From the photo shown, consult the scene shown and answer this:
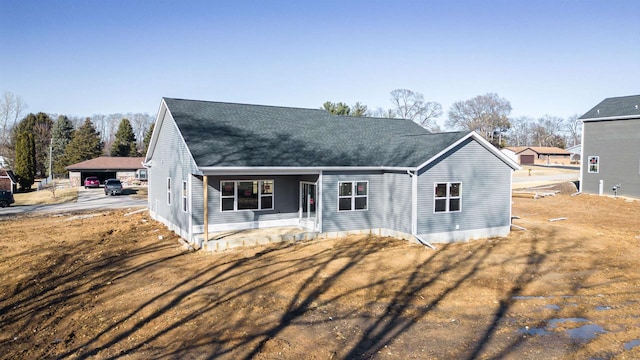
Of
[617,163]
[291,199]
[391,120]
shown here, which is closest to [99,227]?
[291,199]

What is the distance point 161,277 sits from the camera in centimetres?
1248

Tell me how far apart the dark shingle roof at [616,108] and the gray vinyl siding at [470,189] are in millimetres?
18144

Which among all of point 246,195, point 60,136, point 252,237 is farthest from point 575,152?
point 60,136

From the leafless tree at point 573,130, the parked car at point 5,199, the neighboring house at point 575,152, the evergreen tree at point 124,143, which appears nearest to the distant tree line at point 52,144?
the evergreen tree at point 124,143

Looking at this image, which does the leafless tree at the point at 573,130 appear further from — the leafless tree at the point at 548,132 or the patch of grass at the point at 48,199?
the patch of grass at the point at 48,199

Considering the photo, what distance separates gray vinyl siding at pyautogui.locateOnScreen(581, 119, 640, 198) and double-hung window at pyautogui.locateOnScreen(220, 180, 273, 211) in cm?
2610

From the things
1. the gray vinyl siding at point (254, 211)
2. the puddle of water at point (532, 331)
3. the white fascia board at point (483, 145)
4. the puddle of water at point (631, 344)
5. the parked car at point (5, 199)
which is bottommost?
the puddle of water at point (532, 331)

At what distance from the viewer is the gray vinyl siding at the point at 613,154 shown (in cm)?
3011

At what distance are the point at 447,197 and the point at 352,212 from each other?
375cm

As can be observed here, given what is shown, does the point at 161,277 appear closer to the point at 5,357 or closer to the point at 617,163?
the point at 5,357

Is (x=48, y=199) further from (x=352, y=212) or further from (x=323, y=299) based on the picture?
(x=323, y=299)

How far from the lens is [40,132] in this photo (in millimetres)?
73000

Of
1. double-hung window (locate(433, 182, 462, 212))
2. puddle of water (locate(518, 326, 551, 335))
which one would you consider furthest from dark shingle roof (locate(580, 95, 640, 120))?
puddle of water (locate(518, 326, 551, 335))

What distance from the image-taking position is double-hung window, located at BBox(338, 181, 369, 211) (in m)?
17.8
